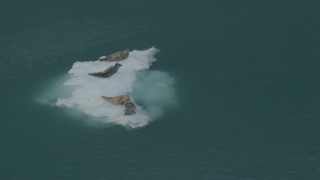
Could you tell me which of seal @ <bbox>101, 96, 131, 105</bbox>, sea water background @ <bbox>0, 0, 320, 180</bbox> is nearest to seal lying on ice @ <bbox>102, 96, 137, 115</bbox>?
seal @ <bbox>101, 96, 131, 105</bbox>

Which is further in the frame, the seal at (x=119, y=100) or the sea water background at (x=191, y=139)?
the seal at (x=119, y=100)

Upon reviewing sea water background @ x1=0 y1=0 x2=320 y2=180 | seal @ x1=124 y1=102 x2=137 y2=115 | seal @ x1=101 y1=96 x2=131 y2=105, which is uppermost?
seal @ x1=101 y1=96 x2=131 y2=105

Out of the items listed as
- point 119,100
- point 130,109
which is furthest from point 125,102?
point 130,109

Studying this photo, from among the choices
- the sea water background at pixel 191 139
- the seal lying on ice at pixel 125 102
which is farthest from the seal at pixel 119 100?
the sea water background at pixel 191 139

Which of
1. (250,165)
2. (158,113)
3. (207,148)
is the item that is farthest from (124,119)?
(250,165)

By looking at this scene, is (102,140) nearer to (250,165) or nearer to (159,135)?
(159,135)

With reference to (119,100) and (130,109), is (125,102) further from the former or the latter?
(130,109)

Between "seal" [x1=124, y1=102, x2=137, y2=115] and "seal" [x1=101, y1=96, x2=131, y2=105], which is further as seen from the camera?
"seal" [x1=101, y1=96, x2=131, y2=105]

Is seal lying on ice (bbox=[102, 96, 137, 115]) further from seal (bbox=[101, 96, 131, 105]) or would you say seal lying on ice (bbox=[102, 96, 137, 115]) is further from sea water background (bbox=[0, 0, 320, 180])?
sea water background (bbox=[0, 0, 320, 180])

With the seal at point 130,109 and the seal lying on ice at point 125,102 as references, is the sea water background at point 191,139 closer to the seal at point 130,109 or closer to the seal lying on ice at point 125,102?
the seal at point 130,109
